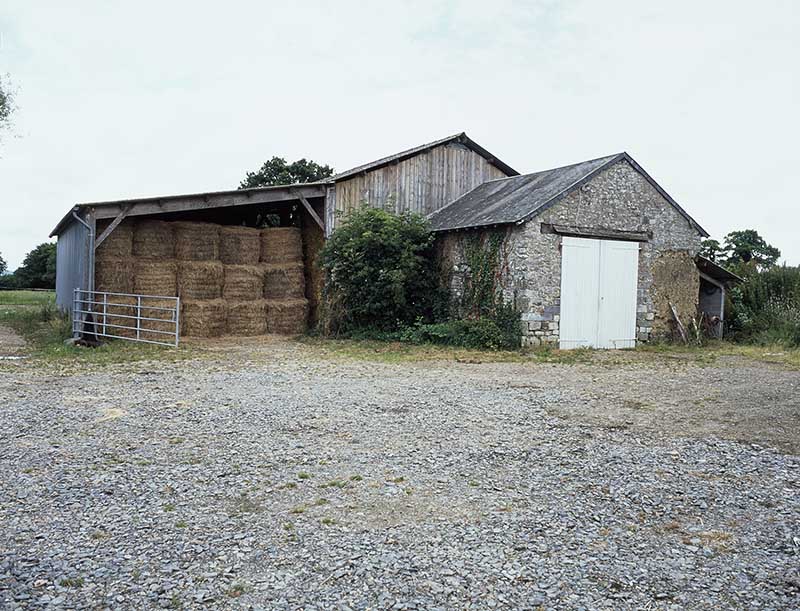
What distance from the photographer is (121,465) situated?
5.02 metres

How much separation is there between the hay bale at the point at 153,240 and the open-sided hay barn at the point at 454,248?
3cm

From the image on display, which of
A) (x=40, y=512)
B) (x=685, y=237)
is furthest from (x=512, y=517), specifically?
(x=685, y=237)

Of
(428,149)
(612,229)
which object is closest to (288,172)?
(428,149)

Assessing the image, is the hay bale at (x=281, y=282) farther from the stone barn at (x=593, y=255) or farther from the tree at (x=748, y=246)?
the tree at (x=748, y=246)

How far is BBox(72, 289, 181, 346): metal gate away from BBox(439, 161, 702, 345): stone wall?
6.35 meters

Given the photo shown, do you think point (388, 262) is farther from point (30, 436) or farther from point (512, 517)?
point (512, 517)

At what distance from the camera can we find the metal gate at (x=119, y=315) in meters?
13.6

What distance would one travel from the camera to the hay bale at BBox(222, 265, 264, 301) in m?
16.2

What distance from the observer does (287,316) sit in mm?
16562

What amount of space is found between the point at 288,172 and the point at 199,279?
22.5 m

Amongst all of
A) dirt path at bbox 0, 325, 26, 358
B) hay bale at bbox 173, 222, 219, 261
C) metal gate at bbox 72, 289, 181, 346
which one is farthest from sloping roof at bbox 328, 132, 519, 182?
dirt path at bbox 0, 325, 26, 358

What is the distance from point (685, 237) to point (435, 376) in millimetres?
8883

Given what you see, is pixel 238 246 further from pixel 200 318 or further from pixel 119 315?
pixel 119 315

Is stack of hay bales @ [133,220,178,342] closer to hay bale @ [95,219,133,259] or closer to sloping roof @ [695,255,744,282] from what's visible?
hay bale @ [95,219,133,259]
